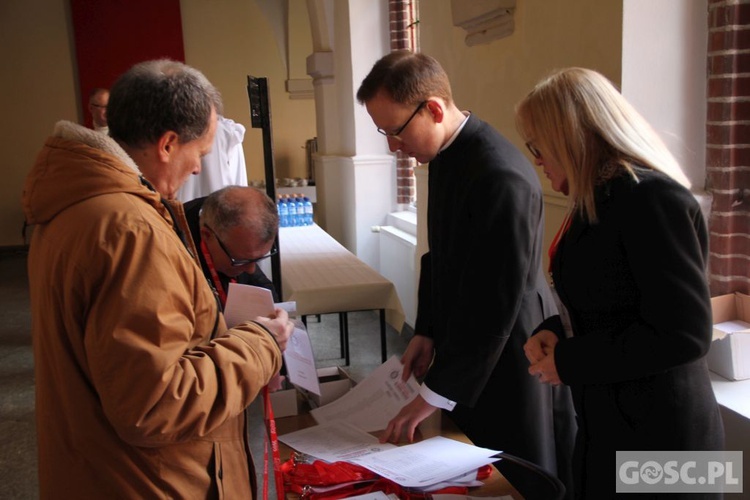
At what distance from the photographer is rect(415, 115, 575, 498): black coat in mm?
A: 1566

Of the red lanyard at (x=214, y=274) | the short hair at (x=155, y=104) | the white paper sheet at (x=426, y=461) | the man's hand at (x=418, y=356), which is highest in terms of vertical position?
the short hair at (x=155, y=104)

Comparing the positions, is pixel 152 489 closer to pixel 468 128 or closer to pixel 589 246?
pixel 589 246

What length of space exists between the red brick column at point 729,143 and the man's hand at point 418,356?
4.23 feet

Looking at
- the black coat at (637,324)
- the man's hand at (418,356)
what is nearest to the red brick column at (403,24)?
the man's hand at (418,356)

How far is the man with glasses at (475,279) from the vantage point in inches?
61.6

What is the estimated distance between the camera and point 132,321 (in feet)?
3.36

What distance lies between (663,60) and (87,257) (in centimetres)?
217

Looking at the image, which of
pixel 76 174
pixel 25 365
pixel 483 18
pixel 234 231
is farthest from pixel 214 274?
pixel 25 365

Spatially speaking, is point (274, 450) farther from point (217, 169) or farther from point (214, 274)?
point (217, 169)

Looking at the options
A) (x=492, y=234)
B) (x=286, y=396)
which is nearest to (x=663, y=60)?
(x=492, y=234)

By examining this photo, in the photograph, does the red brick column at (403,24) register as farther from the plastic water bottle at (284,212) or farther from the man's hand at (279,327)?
the man's hand at (279,327)

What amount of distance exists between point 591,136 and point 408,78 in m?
0.57

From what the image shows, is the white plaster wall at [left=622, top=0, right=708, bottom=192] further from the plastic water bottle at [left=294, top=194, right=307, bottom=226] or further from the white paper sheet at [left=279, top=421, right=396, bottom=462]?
the plastic water bottle at [left=294, top=194, right=307, bottom=226]

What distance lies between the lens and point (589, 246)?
129cm
